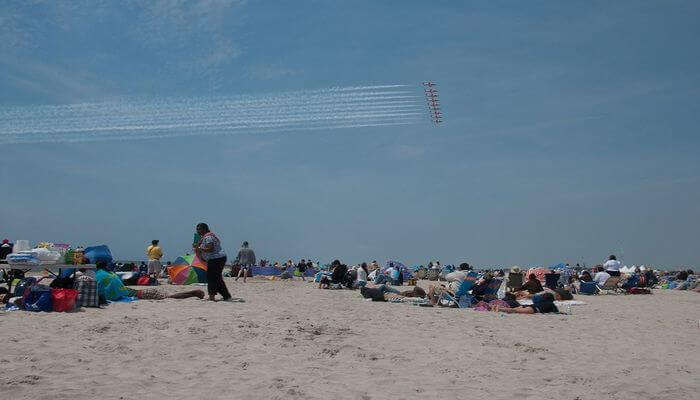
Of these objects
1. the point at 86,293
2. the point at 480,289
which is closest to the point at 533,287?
the point at 480,289

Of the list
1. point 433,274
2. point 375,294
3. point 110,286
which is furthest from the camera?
point 433,274

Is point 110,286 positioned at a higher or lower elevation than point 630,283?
higher

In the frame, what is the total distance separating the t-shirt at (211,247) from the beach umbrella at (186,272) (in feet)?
17.0

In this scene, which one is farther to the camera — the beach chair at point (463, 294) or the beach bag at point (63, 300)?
the beach chair at point (463, 294)

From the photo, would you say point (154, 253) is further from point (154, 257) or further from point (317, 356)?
point (317, 356)

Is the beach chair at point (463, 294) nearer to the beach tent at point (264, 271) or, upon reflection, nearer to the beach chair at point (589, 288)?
the beach chair at point (589, 288)

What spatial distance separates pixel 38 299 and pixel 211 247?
3.03 meters

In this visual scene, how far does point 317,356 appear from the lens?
6.37 metres

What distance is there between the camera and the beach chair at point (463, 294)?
39.7ft

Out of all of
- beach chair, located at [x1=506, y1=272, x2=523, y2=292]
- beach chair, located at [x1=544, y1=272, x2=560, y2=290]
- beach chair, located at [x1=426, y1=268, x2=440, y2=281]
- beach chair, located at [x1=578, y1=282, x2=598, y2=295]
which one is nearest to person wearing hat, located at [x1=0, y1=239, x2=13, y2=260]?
beach chair, located at [x1=506, y1=272, x2=523, y2=292]

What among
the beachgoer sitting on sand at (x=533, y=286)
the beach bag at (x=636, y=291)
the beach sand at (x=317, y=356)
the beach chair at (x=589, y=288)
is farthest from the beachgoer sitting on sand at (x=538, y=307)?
the beach bag at (x=636, y=291)

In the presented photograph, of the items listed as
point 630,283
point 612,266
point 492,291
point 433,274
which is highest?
point 612,266

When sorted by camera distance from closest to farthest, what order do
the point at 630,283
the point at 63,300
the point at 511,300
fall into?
the point at 63,300 → the point at 511,300 → the point at 630,283

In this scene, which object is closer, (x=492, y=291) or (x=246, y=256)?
(x=492, y=291)
